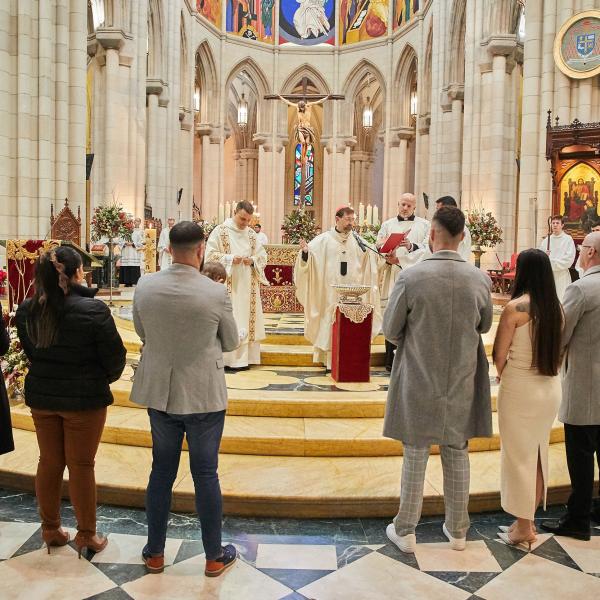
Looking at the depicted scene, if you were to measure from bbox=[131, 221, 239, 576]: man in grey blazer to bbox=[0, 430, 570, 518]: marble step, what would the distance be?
0.90 m

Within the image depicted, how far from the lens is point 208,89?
85.6 ft

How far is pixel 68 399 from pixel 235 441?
5.81 ft

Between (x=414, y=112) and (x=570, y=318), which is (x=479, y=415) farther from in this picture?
(x=414, y=112)

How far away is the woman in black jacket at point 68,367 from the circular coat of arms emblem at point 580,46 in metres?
12.5

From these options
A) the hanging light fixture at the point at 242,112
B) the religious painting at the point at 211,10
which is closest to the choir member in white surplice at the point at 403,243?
the religious painting at the point at 211,10

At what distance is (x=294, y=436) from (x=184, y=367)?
1899mm

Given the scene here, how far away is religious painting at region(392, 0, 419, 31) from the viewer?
24.2 m

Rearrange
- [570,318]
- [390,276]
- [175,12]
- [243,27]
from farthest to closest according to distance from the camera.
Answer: [243,27] < [175,12] < [390,276] < [570,318]

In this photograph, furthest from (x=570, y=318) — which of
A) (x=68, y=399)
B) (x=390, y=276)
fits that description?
(x=390, y=276)

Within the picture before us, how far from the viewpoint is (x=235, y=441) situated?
469cm

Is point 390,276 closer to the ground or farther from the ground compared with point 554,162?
closer to the ground

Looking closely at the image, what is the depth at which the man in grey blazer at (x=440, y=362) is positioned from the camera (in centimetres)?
332

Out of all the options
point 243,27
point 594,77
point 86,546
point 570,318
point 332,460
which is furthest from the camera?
point 243,27

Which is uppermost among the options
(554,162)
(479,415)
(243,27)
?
(243,27)
